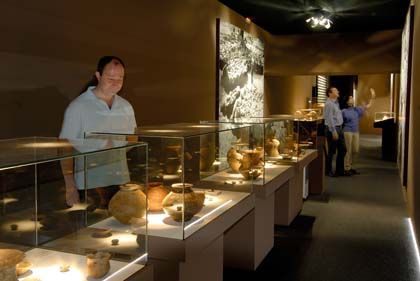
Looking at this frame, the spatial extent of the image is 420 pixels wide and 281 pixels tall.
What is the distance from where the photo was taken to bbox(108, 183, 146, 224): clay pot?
184 centimetres

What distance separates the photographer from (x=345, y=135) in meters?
8.20

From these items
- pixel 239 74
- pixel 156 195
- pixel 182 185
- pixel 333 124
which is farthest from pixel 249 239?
pixel 333 124

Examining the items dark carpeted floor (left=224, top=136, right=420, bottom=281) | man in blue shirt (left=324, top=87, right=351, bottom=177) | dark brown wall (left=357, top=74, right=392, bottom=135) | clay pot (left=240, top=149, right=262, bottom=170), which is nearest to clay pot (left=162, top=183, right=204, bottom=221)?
clay pot (left=240, top=149, right=262, bottom=170)

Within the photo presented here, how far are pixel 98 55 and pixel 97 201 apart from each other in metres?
1.87

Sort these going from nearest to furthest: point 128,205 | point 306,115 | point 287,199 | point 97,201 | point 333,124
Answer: point 128,205, point 97,201, point 287,199, point 306,115, point 333,124

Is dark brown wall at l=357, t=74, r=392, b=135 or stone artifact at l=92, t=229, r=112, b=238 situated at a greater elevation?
dark brown wall at l=357, t=74, r=392, b=135

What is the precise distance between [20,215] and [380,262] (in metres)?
2.85

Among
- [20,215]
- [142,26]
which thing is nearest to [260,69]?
[142,26]

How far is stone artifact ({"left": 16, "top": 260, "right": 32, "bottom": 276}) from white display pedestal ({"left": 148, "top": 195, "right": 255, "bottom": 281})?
0.54 m

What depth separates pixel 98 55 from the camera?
358cm

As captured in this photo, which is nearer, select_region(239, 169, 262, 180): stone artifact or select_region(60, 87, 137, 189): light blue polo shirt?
select_region(60, 87, 137, 189): light blue polo shirt

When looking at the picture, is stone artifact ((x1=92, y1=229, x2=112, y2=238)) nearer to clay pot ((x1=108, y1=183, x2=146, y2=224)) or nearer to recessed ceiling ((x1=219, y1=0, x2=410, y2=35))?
clay pot ((x1=108, y1=183, x2=146, y2=224))

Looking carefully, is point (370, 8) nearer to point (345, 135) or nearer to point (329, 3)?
point (329, 3)

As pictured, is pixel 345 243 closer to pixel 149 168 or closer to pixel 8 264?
pixel 149 168
